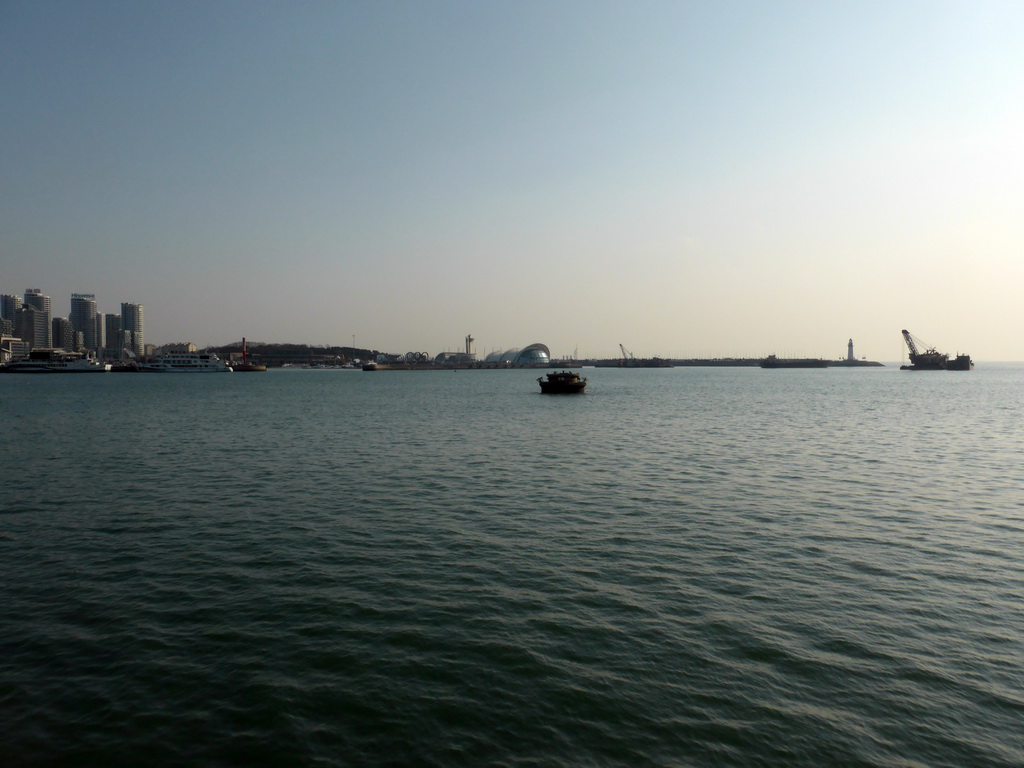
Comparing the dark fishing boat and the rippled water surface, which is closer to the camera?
the rippled water surface

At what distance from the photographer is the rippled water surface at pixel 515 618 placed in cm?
888

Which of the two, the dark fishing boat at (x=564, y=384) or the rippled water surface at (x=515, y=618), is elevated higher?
the dark fishing boat at (x=564, y=384)

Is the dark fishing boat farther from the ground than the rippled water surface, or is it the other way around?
the dark fishing boat

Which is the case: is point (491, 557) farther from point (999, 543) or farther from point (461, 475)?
point (999, 543)

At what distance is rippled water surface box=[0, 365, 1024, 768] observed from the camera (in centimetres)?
888

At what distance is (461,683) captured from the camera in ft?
33.9

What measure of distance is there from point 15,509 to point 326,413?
4659cm

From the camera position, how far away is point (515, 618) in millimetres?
12930

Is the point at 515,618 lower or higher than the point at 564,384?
lower

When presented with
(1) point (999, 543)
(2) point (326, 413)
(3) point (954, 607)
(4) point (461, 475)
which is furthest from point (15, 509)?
(2) point (326, 413)

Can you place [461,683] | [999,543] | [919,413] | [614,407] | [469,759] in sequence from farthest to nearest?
[614,407] < [919,413] < [999,543] < [461,683] < [469,759]

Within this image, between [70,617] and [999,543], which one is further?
[999,543]

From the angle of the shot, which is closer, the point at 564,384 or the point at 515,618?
the point at 515,618

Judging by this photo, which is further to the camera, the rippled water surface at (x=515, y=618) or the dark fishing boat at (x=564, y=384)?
the dark fishing boat at (x=564, y=384)
